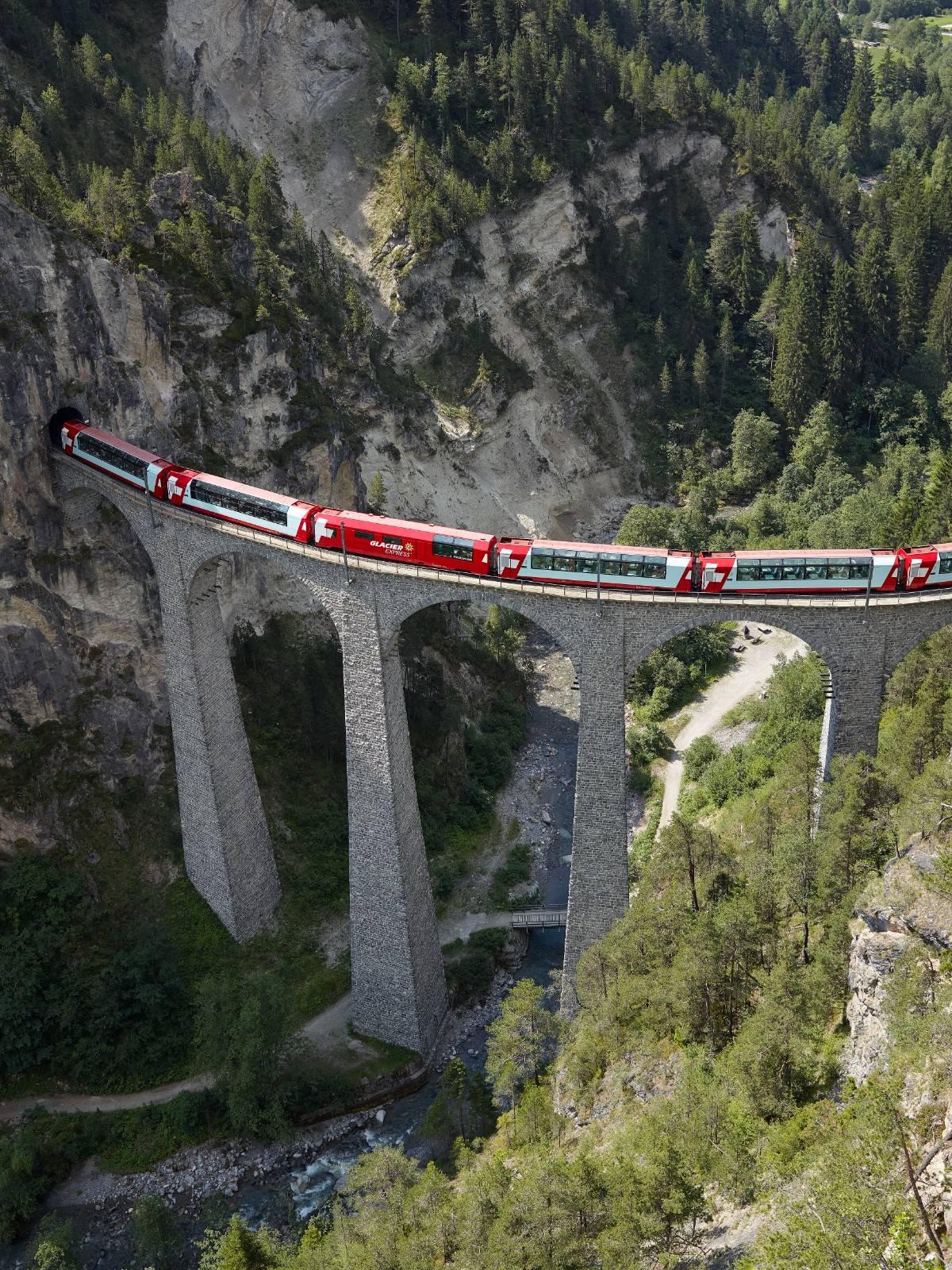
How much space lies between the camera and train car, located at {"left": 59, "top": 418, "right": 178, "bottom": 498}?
129 ft

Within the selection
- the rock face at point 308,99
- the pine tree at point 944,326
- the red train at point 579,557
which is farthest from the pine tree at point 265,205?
the pine tree at point 944,326

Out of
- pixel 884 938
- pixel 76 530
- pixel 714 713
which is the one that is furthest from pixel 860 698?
pixel 76 530

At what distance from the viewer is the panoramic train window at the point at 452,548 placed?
34.4 meters

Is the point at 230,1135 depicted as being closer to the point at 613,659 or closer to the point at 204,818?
the point at 204,818

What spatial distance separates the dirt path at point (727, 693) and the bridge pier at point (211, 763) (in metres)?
19.2

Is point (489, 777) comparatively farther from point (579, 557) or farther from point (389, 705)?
point (579, 557)

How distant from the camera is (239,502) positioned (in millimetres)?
38000

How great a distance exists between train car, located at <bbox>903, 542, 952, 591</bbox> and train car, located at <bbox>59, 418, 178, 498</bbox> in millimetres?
25189

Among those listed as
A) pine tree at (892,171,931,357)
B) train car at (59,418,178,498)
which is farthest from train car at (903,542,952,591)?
pine tree at (892,171,931,357)

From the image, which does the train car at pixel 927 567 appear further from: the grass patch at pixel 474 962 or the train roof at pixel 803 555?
the grass patch at pixel 474 962

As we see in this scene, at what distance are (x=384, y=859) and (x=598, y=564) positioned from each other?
43.7ft

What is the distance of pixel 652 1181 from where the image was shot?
22.1 metres

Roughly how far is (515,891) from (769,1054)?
24224mm

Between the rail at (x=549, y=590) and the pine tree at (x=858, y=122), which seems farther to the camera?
the pine tree at (x=858, y=122)
